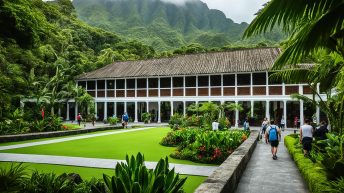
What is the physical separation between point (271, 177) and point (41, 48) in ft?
113

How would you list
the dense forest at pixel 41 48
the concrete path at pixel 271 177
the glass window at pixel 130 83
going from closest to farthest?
the concrete path at pixel 271 177 → the dense forest at pixel 41 48 → the glass window at pixel 130 83

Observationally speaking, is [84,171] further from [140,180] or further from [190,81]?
[190,81]

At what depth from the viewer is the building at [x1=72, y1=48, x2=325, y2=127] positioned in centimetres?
2742

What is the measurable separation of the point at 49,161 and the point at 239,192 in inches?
247

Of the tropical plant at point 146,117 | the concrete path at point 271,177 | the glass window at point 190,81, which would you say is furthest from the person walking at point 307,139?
the tropical plant at point 146,117

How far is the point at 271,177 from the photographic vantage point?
8203 millimetres

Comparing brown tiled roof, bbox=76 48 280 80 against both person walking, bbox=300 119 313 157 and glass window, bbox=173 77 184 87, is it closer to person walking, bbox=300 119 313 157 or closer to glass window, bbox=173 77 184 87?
glass window, bbox=173 77 184 87

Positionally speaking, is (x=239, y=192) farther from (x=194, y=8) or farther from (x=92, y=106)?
(x=194, y=8)

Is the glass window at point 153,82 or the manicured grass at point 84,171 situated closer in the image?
the manicured grass at point 84,171

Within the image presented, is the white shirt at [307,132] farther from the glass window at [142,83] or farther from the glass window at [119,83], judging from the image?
the glass window at [119,83]

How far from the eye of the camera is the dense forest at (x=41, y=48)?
9.79m

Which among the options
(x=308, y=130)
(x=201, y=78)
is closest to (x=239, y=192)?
(x=308, y=130)

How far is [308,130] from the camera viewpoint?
381 inches

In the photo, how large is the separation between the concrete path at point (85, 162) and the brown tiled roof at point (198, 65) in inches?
742
